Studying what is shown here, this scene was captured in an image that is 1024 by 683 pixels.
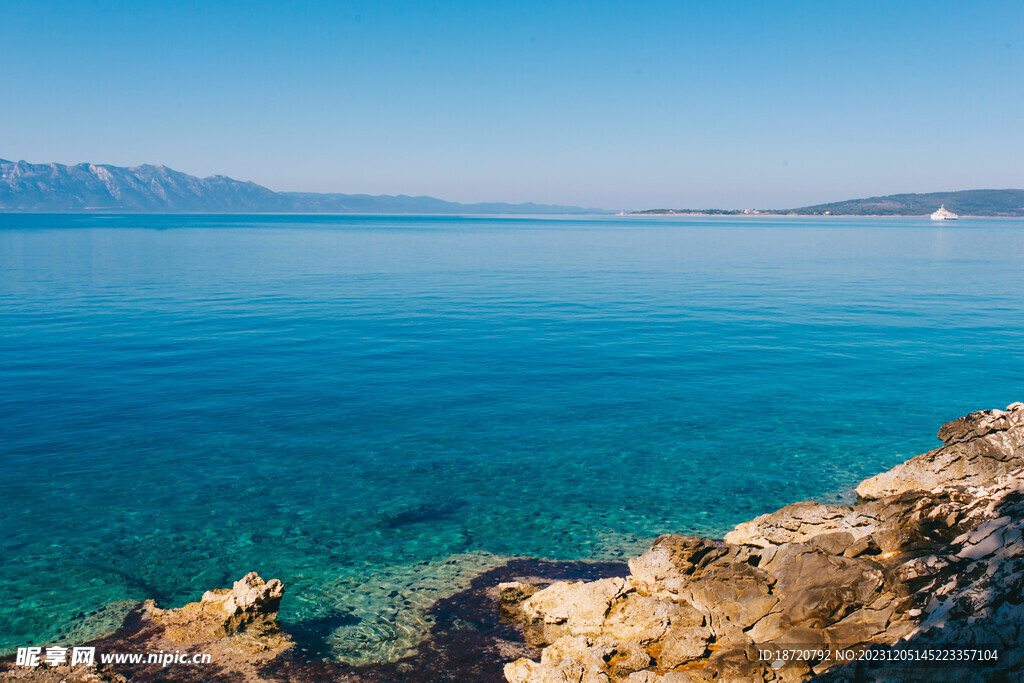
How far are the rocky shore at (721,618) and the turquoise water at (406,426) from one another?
1014mm

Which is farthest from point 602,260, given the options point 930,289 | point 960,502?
point 960,502

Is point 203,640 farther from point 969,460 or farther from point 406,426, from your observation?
point 969,460

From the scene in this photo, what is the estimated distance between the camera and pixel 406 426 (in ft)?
75.9

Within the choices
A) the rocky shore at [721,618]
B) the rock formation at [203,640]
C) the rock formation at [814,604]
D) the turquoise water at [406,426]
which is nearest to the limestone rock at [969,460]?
the turquoise water at [406,426]

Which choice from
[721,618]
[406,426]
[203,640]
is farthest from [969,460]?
[203,640]

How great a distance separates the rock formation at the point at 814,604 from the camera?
896cm

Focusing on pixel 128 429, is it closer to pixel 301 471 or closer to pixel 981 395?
pixel 301 471

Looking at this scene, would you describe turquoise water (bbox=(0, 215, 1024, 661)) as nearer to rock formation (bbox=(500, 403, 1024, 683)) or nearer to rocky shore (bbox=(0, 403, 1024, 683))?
rocky shore (bbox=(0, 403, 1024, 683))

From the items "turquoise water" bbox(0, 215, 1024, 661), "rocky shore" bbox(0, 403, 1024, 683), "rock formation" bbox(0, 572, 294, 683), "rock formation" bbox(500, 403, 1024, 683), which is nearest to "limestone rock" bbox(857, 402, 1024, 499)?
"turquoise water" bbox(0, 215, 1024, 661)

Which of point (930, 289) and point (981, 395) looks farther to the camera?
point (930, 289)

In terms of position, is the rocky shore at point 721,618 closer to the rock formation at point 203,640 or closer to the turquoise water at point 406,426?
the rock formation at point 203,640

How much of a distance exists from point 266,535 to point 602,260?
74.4 metres

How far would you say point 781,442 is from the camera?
22156mm

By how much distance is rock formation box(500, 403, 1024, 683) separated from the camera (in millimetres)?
8961
